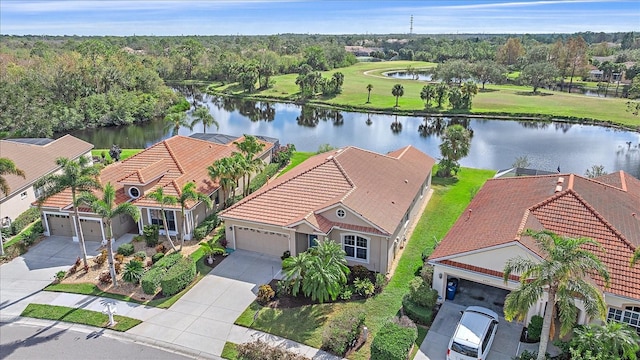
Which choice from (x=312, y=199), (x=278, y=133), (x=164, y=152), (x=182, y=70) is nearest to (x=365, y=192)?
(x=312, y=199)

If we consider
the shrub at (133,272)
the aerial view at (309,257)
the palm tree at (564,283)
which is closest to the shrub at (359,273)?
the aerial view at (309,257)

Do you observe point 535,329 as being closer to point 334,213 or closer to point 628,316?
point 628,316

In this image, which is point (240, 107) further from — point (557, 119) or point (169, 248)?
point (169, 248)

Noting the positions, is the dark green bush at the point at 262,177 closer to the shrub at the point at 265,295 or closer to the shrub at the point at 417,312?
the shrub at the point at 265,295

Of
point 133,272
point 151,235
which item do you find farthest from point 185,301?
point 151,235

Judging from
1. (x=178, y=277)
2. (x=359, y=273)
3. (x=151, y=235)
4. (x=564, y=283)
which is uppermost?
(x=564, y=283)

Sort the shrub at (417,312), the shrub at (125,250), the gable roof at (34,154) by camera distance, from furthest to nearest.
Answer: the gable roof at (34,154) < the shrub at (125,250) < the shrub at (417,312)
